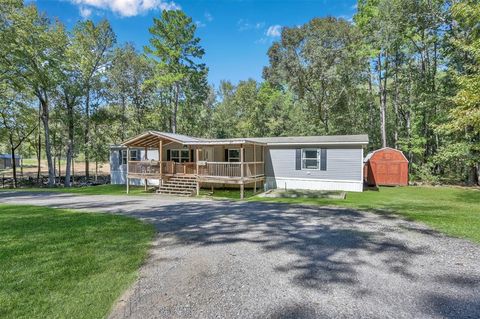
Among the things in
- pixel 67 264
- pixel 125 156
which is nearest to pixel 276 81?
pixel 125 156

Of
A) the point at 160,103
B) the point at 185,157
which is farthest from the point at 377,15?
the point at 160,103

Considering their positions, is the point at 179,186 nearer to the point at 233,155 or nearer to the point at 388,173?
the point at 233,155

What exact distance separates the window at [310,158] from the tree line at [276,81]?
8.69 m

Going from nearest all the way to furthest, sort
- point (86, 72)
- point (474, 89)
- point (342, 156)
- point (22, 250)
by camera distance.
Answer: point (22, 250)
point (474, 89)
point (342, 156)
point (86, 72)

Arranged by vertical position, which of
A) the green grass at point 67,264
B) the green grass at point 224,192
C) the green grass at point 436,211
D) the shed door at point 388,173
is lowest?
the green grass at point 224,192

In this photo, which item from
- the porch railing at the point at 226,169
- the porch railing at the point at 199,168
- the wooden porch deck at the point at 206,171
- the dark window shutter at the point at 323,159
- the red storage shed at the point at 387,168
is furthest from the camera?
the red storage shed at the point at 387,168

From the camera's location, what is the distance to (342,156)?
14.8m

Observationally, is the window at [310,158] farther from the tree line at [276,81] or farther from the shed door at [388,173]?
the tree line at [276,81]

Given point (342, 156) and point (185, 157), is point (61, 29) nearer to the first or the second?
point (185, 157)

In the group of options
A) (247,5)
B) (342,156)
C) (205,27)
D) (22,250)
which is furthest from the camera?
(205,27)

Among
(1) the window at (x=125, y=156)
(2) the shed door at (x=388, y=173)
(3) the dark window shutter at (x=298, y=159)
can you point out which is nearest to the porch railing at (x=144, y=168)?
(1) the window at (x=125, y=156)

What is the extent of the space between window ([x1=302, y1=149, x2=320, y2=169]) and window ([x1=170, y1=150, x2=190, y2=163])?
7720 mm

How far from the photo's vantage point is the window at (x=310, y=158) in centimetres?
1538

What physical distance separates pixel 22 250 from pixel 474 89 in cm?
1448
